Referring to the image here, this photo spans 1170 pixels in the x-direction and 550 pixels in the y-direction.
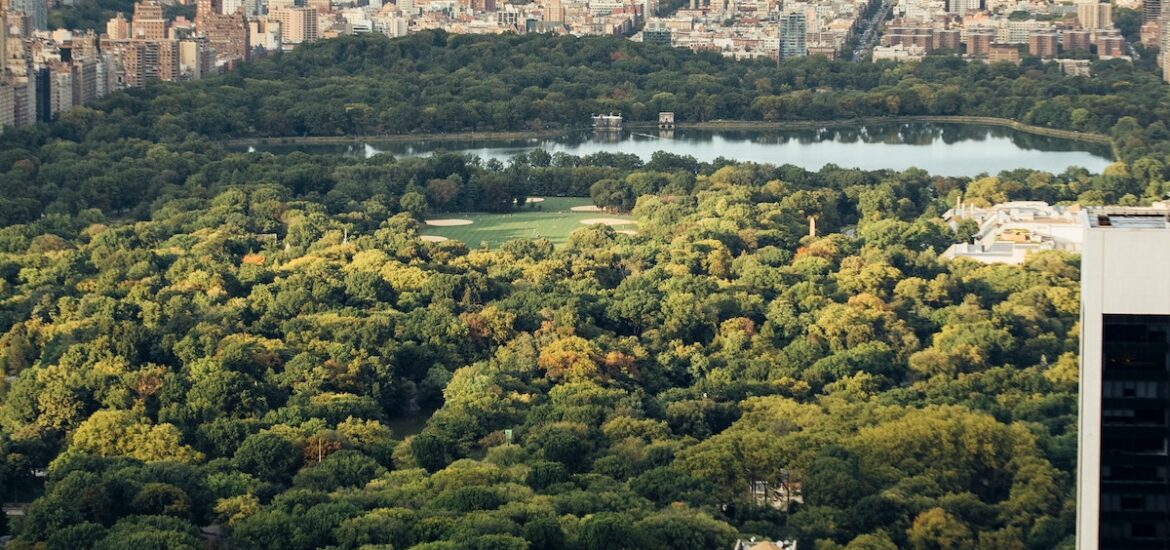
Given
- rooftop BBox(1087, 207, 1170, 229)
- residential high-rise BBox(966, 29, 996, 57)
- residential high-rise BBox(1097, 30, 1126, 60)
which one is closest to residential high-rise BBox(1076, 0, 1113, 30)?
residential high-rise BBox(1097, 30, 1126, 60)

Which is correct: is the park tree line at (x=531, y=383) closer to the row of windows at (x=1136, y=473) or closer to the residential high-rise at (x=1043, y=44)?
the row of windows at (x=1136, y=473)

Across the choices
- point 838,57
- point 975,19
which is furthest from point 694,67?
point 975,19

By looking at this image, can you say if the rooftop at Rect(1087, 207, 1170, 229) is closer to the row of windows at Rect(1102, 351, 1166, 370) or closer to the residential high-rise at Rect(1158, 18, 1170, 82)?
the row of windows at Rect(1102, 351, 1166, 370)

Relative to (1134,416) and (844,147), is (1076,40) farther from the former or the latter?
(1134,416)

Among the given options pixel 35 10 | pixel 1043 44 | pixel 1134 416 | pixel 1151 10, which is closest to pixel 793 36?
pixel 1043 44

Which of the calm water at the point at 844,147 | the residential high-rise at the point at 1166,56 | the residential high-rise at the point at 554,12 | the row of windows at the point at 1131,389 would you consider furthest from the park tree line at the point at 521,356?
the residential high-rise at the point at 554,12

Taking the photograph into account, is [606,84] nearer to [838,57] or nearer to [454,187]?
[838,57]

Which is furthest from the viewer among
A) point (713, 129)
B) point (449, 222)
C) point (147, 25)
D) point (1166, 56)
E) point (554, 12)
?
point (554, 12)
